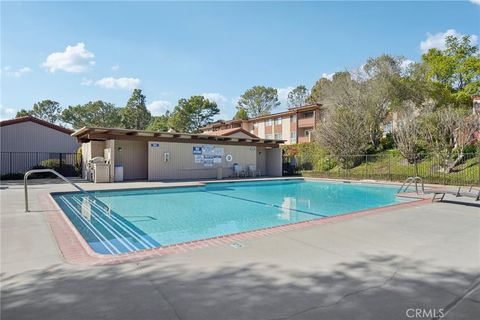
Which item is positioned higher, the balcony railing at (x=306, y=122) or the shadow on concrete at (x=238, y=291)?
the balcony railing at (x=306, y=122)

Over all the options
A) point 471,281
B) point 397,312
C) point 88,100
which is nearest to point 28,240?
point 397,312

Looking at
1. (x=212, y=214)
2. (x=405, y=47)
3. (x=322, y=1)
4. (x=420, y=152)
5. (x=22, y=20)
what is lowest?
(x=212, y=214)

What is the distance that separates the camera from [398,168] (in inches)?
750

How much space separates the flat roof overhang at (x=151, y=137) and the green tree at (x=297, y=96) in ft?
120

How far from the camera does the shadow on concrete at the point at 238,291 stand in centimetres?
251

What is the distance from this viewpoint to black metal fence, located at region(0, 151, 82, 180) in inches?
768

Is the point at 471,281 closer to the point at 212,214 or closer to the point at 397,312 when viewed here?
the point at 397,312

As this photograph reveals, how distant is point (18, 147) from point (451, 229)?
25.7 metres

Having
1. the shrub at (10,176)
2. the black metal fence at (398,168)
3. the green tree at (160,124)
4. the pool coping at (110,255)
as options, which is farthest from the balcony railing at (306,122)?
the pool coping at (110,255)

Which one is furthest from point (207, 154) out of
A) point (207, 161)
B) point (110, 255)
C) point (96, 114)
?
point (96, 114)

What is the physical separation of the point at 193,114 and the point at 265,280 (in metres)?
46.1

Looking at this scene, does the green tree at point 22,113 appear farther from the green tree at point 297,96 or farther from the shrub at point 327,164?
the shrub at point 327,164

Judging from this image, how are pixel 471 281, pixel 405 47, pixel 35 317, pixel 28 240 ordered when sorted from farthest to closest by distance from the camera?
pixel 405 47, pixel 28 240, pixel 471 281, pixel 35 317

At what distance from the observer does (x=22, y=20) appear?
9172 millimetres
